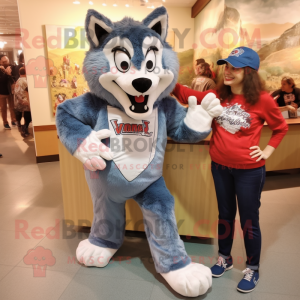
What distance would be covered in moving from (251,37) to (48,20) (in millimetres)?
2688

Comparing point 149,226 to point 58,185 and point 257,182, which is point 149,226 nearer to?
point 257,182

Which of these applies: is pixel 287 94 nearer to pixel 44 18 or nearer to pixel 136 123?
pixel 136 123

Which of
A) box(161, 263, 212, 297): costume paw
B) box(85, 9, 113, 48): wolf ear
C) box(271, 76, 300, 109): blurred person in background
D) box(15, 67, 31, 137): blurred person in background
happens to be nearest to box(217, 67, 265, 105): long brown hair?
box(85, 9, 113, 48): wolf ear

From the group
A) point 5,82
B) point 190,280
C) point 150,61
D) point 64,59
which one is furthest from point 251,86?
point 5,82

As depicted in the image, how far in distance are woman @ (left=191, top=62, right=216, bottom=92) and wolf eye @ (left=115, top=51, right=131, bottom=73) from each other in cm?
240

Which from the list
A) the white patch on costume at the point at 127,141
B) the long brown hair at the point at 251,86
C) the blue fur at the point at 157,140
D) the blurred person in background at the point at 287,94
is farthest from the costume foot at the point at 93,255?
the blurred person in background at the point at 287,94

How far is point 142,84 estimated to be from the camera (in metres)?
1.44

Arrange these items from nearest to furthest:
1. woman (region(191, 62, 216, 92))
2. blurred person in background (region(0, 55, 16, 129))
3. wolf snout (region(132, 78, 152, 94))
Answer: wolf snout (region(132, 78, 152, 94)) < woman (region(191, 62, 216, 92)) < blurred person in background (region(0, 55, 16, 129))

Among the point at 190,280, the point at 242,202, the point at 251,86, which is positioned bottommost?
the point at 190,280

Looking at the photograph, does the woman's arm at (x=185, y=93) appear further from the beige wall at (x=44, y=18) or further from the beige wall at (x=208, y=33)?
the beige wall at (x=44, y=18)

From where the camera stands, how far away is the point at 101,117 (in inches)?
64.1

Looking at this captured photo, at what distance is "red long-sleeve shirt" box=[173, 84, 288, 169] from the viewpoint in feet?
4.85

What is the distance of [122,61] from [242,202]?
1.03 m

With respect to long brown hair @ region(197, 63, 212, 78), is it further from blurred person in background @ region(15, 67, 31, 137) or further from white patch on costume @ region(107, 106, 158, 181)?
blurred person in background @ region(15, 67, 31, 137)
